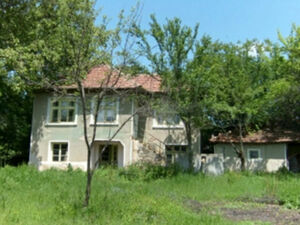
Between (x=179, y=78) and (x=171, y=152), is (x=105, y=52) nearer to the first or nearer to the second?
(x=179, y=78)

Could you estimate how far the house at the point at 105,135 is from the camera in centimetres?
2019

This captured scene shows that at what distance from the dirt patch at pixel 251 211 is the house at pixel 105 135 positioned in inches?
377

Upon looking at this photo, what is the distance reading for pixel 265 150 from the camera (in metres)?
22.7

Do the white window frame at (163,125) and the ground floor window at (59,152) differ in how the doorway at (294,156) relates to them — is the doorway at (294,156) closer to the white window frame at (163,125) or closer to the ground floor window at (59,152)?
the white window frame at (163,125)

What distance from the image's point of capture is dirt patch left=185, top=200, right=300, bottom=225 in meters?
8.23

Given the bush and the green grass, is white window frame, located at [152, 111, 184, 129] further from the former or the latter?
the green grass

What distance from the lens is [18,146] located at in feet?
80.9

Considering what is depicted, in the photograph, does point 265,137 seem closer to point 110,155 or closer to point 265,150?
point 265,150

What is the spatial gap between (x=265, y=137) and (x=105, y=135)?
1151 cm

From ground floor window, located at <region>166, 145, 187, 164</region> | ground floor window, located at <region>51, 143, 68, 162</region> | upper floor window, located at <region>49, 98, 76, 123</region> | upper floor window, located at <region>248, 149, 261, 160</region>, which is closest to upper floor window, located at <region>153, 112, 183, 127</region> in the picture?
ground floor window, located at <region>166, 145, 187, 164</region>

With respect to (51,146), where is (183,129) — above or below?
above

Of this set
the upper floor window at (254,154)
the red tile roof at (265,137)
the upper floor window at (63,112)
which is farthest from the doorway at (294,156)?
the upper floor window at (63,112)


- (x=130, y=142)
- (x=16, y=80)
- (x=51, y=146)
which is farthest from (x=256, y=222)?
(x=51, y=146)

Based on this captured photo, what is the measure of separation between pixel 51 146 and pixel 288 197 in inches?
604
